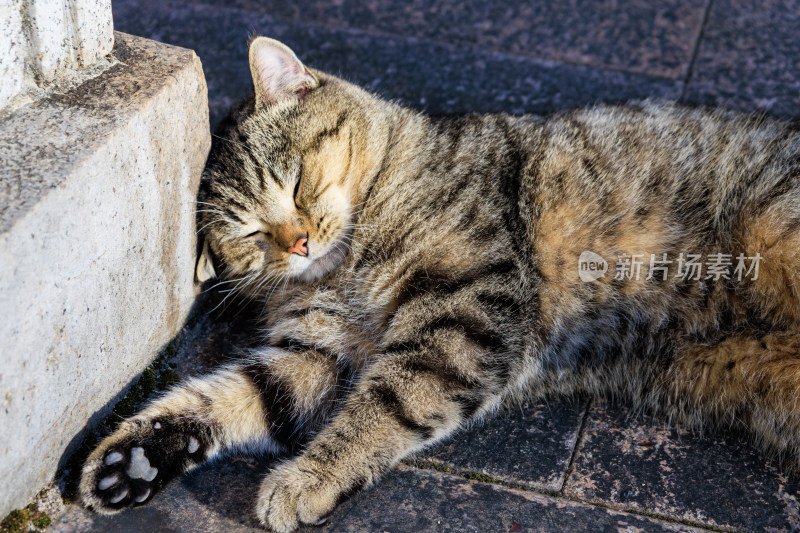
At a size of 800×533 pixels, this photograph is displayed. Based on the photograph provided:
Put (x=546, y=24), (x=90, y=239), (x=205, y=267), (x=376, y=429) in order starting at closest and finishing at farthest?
(x=90, y=239)
(x=376, y=429)
(x=205, y=267)
(x=546, y=24)

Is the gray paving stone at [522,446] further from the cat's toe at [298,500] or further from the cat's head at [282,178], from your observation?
the cat's head at [282,178]

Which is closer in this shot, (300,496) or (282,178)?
(300,496)

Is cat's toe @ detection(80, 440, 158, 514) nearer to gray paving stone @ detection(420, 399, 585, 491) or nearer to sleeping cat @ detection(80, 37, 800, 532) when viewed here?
sleeping cat @ detection(80, 37, 800, 532)

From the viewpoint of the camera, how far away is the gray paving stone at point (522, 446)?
2252mm

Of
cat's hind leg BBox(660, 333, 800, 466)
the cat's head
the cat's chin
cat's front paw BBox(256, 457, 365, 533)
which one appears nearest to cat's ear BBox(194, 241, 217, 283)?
the cat's head

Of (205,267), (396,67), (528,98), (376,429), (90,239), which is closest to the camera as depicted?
(90,239)

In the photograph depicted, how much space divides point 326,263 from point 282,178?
324 millimetres

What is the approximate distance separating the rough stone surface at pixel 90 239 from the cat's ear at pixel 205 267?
41 millimetres

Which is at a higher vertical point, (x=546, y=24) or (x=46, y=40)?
(x=46, y=40)

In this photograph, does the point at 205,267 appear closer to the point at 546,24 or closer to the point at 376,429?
the point at 376,429

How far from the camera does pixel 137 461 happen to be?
2115 millimetres

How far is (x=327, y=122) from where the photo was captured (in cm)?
259

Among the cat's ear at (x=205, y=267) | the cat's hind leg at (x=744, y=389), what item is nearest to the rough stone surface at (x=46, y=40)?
the cat's ear at (x=205, y=267)

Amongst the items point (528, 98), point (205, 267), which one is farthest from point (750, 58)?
point (205, 267)
